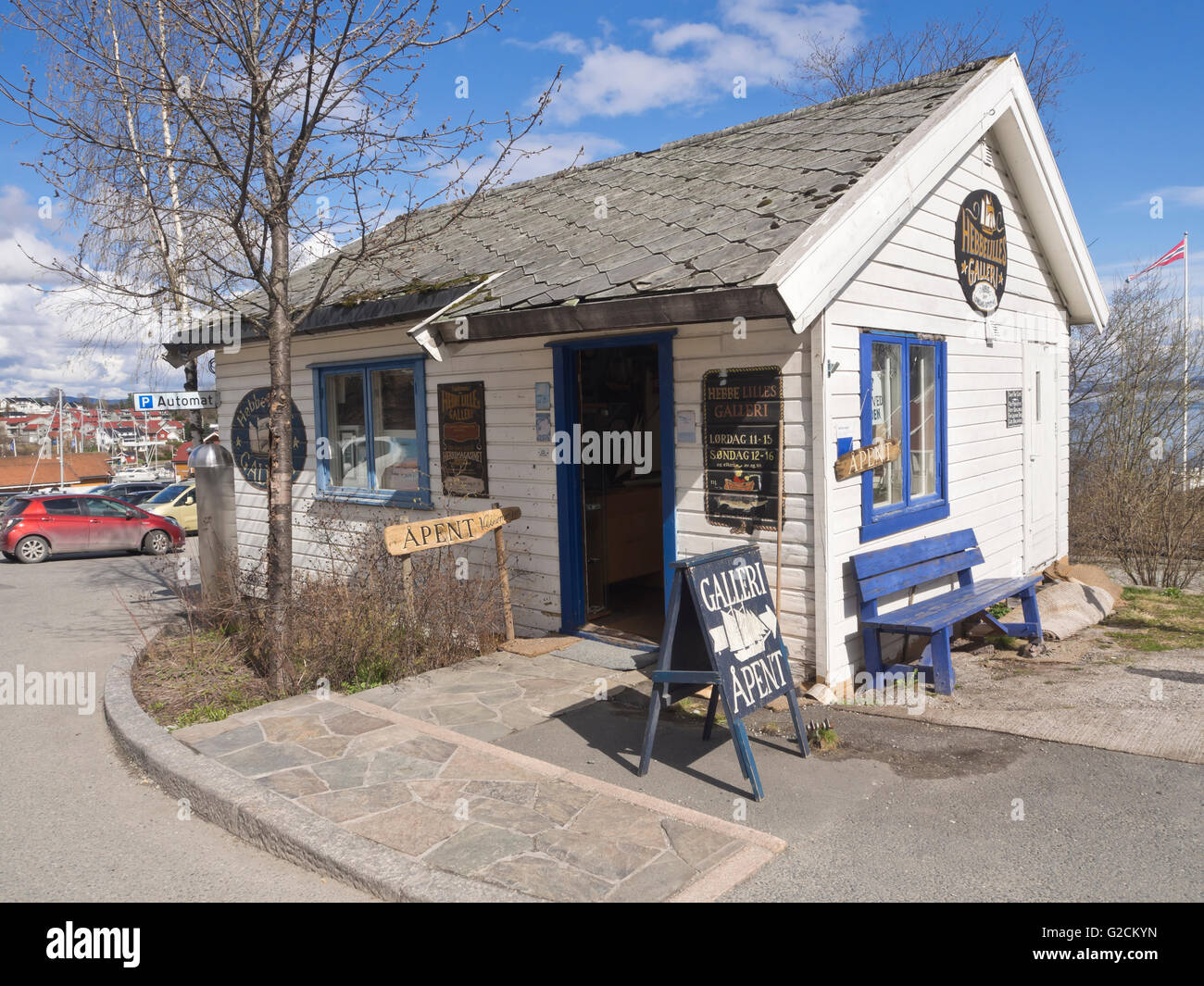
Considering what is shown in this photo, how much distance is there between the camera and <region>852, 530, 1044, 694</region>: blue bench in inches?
243

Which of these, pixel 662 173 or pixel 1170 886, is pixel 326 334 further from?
pixel 1170 886

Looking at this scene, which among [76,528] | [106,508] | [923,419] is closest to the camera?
[923,419]

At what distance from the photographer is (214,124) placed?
638cm

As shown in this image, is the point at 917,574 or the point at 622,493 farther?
the point at 622,493

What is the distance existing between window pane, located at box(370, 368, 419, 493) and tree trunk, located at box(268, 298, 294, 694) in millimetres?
2480

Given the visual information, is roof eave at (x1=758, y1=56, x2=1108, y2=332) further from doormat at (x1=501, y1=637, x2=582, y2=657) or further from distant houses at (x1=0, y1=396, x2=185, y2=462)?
distant houses at (x1=0, y1=396, x2=185, y2=462)

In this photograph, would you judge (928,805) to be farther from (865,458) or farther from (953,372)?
(953,372)

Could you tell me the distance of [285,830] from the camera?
162 inches

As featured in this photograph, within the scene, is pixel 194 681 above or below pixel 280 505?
below

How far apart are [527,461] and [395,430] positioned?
210cm

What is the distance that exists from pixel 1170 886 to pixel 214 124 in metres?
7.09

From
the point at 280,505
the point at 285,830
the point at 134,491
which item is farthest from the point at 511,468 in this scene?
the point at 134,491
